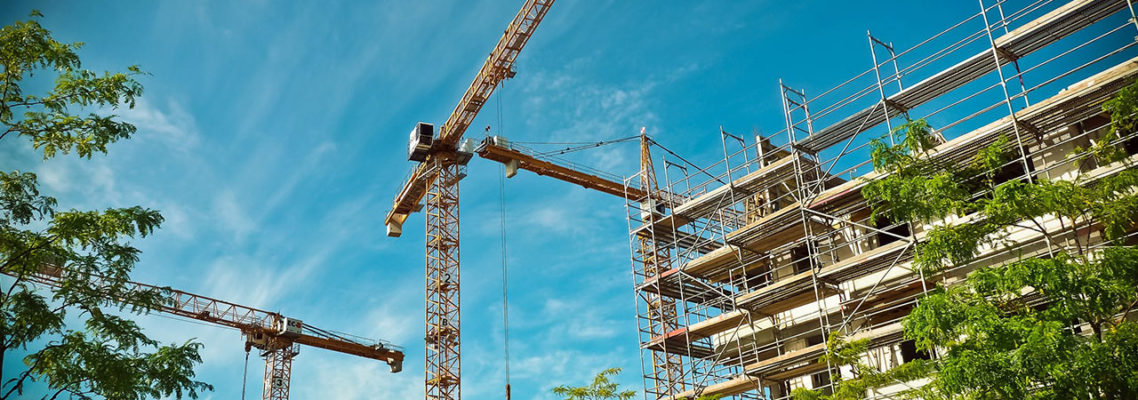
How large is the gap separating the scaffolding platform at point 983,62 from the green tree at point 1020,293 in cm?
690

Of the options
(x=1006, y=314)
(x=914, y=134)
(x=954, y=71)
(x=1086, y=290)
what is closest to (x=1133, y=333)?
(x=1086, y=290)

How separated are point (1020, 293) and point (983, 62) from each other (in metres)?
11.9

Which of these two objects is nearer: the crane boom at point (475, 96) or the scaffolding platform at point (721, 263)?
the scaffolding platform at point (721, 263)

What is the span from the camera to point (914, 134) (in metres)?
22.1

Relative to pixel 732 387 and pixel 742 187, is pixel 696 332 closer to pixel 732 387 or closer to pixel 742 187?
pixel 732 387

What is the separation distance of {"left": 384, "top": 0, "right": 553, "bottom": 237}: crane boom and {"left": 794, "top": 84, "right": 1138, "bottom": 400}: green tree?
3961cm

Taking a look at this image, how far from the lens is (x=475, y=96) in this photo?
205 ft

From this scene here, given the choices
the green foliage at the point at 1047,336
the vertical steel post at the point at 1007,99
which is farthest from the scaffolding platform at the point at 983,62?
the green foliage at the point at 1047,336

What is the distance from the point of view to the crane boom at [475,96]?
Result: 5953 centimetres

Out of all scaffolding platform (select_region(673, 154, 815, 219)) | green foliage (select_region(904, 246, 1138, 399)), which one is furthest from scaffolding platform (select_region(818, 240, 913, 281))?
green foliage (select_region(904, 246, 1138, 399))

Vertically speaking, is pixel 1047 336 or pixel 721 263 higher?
pixel 721 263

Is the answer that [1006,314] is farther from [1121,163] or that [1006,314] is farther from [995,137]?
[995,137]

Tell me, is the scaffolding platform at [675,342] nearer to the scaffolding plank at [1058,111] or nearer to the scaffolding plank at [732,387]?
the scaffolding plank at [732,387]

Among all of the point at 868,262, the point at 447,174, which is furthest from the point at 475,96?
the point at 868,262
